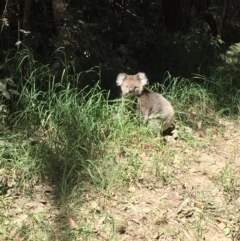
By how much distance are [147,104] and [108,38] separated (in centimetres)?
205

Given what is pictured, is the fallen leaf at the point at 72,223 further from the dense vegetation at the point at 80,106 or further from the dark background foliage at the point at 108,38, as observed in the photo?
the dark background foliage at the point at 108,38

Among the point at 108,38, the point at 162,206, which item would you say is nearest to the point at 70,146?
the point at 162,206

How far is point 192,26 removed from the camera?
29.2 feet

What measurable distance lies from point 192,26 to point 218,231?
6.19 m

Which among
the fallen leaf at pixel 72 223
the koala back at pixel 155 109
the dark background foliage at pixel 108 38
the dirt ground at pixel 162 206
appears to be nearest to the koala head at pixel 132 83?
the koala back at pixel 155 109

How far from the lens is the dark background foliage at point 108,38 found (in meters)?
5.27

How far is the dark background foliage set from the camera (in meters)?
5.27

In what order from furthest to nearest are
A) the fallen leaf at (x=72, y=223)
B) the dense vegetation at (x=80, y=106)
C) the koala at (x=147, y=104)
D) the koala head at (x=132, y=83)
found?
1. the koala head at (x=132, y=83)
2. the koala at (x=147, y=104)
3. the dense vegetation at (x=80, y=106)
4. the fallen leaf at (x=72, y=223)

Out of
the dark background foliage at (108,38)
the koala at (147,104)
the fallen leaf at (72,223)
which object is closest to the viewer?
the fallen leaf at (72,223)

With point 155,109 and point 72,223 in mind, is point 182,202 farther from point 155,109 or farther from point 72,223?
point 155,109

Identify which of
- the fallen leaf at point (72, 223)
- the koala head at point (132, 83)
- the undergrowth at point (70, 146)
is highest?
the koala head at point (132, 83)

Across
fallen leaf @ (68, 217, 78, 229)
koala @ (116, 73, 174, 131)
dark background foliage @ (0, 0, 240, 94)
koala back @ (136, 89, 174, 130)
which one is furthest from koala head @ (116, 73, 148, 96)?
fallen leaf @ (68, 217, 78, 229)

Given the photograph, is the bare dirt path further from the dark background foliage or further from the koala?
the dark background foliage

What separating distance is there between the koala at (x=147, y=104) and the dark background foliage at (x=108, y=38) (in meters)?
0.61
